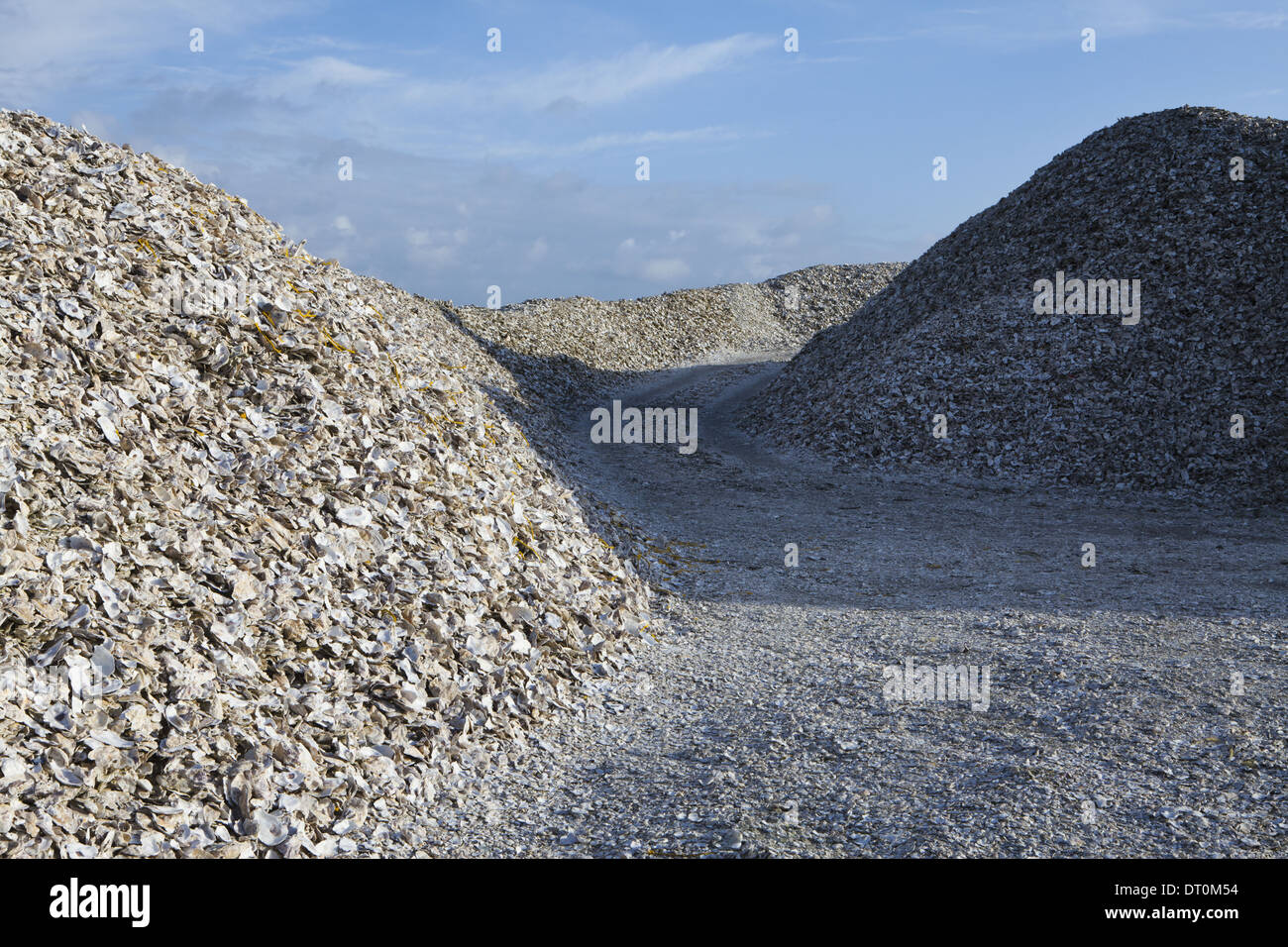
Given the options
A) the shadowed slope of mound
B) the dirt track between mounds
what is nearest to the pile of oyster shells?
the dirt track between mounds

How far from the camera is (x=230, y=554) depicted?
6.83 metres

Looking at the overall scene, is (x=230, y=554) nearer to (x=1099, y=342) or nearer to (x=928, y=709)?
(x=928, y=709)

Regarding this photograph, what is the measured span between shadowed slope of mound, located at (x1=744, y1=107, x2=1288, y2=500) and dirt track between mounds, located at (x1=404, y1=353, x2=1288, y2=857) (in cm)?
345

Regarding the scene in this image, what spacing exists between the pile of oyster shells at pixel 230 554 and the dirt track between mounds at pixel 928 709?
76 cm

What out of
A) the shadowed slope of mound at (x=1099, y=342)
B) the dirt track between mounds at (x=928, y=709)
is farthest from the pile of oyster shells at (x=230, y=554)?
the shadowed slope of mound at (x=1099, y=342)

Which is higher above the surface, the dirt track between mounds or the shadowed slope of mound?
the shadowed slope of mound

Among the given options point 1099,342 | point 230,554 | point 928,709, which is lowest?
point 928,709

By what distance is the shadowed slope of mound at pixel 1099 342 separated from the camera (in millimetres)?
17188

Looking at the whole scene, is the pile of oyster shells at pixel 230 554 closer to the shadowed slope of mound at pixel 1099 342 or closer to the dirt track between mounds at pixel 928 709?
the dirt track between mounds at pixel 928 709

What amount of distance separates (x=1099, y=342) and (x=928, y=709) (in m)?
14.8

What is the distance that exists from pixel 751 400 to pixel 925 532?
38.7 ft

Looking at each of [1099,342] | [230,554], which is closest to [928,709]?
[230,554]

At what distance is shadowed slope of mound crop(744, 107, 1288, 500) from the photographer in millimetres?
17188

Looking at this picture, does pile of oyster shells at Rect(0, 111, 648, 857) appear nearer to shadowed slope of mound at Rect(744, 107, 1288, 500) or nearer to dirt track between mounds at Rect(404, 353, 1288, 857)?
dirt track between mounds at Rect(404, 353, 1288, 857)
